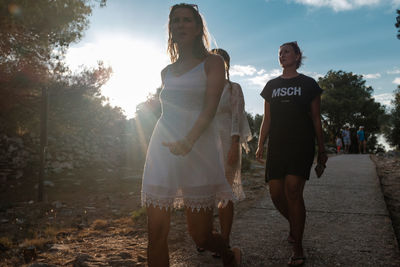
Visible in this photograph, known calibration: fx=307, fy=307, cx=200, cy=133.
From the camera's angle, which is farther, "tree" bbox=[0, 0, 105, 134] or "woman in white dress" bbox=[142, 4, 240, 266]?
"tree" bbox=[0, 0, 105, 134]

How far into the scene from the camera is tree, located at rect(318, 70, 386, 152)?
36219mm

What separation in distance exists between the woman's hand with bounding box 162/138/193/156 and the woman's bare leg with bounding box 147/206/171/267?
1.30 feet

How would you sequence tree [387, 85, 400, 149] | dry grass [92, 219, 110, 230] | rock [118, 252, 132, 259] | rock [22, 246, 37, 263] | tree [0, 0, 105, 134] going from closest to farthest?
rock [118, 252, 132, 259] < rock [22, 246, 37, 263] < dry grass [92, 219, 110, 230] < tree [0, 0, 105, 134] < tree [387, 85, 400, 149]

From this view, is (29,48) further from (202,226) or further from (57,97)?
(202,226)

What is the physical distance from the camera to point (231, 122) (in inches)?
121

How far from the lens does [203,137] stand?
1946mm

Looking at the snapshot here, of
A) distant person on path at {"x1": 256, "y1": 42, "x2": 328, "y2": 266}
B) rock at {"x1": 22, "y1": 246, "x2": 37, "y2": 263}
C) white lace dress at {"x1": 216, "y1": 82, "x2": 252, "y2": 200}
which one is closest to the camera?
distant person on path at {"x1": 256, "y1": 42, "x2": 328, "y2": 266}

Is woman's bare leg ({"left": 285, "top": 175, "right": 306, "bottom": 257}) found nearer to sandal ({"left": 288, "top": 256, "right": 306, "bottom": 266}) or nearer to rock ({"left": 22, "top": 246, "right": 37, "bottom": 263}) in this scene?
sandal ({"left": 288, "top": 256, "right": 306, "bottom": 266})

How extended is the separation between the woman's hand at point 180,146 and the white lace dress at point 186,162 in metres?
0.17

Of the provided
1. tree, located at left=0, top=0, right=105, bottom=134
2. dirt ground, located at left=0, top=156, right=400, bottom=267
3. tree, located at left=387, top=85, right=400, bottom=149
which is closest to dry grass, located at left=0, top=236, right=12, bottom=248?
dirt ground, located at left=0, top=156, right=400, bottom=267

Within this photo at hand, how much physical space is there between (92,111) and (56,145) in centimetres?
199

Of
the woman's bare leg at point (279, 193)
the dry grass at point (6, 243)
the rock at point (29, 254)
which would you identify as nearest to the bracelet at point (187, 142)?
the woman's bare leg at point (279, 193)

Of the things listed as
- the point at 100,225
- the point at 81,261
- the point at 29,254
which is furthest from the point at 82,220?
the point at 81,261

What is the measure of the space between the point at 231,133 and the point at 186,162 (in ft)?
3.94
